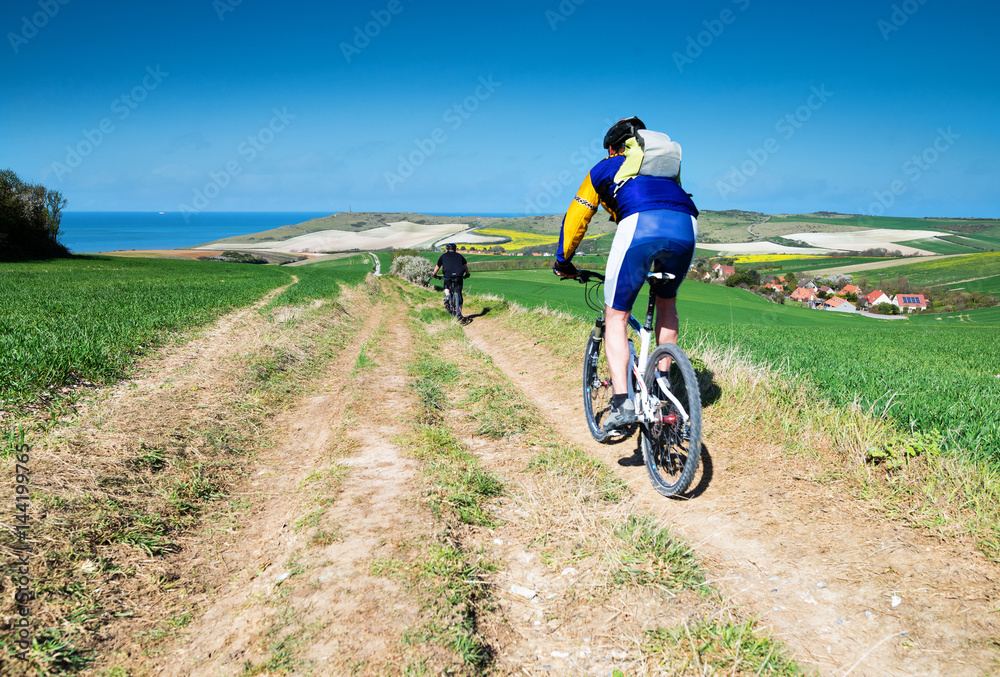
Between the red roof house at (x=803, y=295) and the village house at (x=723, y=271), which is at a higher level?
the village house at (x=723, y=271)

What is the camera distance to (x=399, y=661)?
1.89m

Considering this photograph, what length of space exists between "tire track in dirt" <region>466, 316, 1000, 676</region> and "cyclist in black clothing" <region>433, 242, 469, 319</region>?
10505 millimetres

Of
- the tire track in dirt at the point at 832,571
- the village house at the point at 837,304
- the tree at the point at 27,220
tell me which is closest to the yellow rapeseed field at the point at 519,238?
the village house at the point at 837,304

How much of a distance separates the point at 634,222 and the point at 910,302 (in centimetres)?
6036

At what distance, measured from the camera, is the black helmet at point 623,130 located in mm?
3629

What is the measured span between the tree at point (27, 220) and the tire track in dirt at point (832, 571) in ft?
182

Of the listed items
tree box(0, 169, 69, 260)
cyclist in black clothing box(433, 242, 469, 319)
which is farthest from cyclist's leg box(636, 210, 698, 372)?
tree box(0, 169, 69, 260)

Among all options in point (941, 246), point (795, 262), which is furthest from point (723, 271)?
point (941, 246)

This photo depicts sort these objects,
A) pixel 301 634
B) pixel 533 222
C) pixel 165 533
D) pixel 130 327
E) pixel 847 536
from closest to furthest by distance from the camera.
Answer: pixel 301 634 < pixel 847 536 < pixel 165 533 < pixel 130 327 < pixel 533 222

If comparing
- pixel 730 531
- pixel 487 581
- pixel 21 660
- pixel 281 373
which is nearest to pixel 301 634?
pixel 487 581

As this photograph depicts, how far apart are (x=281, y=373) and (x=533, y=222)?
113 m

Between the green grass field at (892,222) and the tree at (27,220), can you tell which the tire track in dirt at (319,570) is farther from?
the green grass field at (892,222)

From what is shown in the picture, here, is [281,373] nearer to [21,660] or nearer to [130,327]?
[130,327]

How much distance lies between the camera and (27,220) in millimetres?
42375
